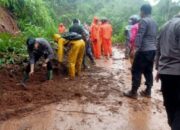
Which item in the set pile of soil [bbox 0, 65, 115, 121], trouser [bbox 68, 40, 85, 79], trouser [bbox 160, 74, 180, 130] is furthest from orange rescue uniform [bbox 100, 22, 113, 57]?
trouser [bbox 160, 74, 180, 130]

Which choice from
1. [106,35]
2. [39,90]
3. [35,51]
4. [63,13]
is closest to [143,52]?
[39,90]

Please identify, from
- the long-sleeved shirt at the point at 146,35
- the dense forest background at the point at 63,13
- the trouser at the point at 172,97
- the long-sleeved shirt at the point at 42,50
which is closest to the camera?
the trouser at the point at 172,97

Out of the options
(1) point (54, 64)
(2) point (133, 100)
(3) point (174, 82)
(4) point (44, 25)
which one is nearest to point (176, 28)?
(3) point (174, 82)

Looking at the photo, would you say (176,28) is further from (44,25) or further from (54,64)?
(44,25)

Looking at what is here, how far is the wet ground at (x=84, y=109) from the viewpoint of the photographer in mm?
5965

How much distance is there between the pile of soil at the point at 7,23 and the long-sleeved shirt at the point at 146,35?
20.6 feet

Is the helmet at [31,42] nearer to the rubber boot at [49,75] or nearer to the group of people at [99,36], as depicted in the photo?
the rubber boot at [49,75]

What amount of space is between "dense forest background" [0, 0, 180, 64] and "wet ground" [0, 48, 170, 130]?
9.10 feet

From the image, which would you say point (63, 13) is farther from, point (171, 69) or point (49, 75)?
point (171, 69)

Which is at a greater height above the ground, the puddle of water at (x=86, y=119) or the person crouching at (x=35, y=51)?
the person crouching at (x=35, y=51)

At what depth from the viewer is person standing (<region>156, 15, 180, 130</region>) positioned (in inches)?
169

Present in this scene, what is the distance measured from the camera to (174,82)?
4328mm

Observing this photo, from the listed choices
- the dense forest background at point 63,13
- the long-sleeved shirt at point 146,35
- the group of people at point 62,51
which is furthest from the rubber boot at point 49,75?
the long-sleeved shirt at point 146,35

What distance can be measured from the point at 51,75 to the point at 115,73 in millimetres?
2474
